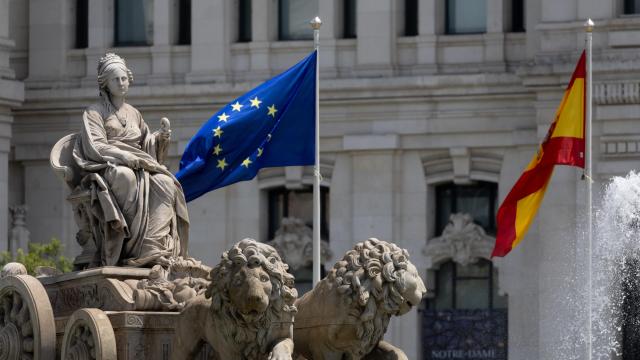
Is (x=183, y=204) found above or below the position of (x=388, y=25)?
below

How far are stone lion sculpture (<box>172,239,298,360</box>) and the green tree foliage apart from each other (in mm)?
28049

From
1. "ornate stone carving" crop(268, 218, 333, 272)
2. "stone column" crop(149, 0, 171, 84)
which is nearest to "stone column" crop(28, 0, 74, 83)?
"stone column" crop(149, 0, 171, 84)

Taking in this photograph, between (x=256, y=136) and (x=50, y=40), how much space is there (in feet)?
68.9

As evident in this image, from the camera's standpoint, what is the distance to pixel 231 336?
79.5 ft

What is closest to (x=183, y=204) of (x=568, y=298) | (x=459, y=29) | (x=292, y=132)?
(x=292, y=132)

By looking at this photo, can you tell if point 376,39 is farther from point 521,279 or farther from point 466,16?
point 521,279

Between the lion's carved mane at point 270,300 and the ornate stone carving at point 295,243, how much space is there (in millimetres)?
36034

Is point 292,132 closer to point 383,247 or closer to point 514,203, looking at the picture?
point 514,203

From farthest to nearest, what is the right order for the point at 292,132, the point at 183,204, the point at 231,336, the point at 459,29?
the point at 459,29
the point at 292,132
the point at 183,204
the point at 231,336

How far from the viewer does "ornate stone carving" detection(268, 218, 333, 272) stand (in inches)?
2382

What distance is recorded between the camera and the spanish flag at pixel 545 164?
45.1 m

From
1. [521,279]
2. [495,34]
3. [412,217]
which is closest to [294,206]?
[412,217]

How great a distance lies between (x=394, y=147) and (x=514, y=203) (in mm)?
14697

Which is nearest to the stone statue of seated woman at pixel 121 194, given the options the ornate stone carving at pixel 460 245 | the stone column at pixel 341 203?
the ornate stone carving at pixel 460 245
